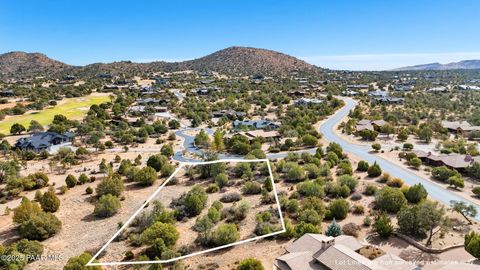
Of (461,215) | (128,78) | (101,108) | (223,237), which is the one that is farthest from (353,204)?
(128,78)

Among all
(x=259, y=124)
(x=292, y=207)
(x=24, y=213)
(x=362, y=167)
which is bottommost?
(x=362, y=167)

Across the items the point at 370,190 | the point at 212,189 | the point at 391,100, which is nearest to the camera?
the point at 370,190

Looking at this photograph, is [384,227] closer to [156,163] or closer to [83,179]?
[156,163]

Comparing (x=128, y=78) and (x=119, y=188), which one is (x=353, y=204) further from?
(x=128, y=78)

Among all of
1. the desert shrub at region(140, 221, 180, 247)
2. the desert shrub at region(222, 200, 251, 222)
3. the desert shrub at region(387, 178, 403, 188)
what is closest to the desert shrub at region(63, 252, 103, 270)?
the desert shrub at region(140, 221, 180, 247)

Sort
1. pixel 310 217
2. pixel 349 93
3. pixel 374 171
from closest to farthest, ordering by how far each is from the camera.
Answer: pixel 310 217 < pixel 374 171 < pixel 349 93

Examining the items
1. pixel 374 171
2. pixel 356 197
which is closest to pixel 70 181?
pixel 356 197
